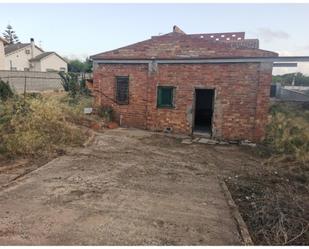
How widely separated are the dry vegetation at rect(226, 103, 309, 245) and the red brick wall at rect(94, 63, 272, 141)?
1.24m

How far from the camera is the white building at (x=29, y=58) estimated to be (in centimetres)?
3353

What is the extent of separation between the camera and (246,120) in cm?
989

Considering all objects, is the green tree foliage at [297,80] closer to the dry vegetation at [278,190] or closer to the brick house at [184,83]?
the brick house at [184,83]

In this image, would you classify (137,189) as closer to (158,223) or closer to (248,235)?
(158,223)

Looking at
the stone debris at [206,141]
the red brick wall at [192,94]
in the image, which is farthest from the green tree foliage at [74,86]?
the stone debris at [206,141]

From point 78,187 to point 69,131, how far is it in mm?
3870

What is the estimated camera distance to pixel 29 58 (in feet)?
118

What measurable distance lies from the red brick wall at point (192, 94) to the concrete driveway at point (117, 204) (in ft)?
10.7

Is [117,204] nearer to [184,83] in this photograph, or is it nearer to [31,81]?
[184,83]

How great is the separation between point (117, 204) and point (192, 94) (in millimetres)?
6912

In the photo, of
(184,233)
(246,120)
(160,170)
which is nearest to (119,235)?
(184,233)

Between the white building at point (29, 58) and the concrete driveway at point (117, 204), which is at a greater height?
the white building at point (29, 58)

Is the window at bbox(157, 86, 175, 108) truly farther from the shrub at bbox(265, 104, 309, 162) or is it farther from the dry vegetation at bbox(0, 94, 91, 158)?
the shrub at bbox(265, 104, 309, 162)

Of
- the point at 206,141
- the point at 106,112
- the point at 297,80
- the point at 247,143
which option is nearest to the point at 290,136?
the point at 247,143
